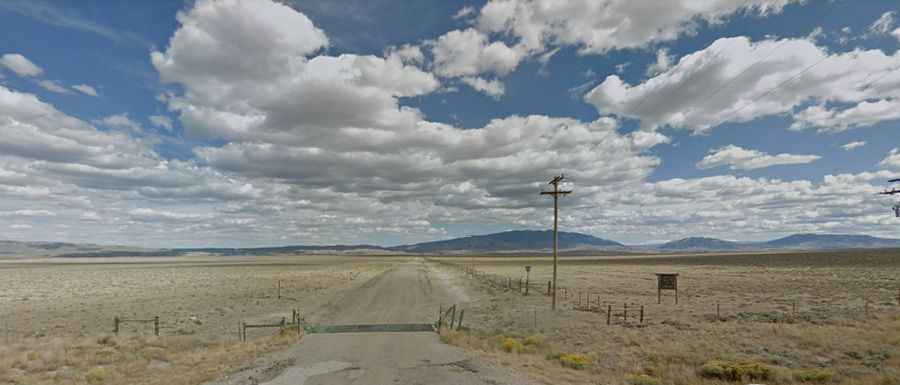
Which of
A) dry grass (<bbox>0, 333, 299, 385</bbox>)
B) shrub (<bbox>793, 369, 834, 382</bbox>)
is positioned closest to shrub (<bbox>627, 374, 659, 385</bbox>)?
shrub (<bbox>793, 369, 834, 382</bbox>)

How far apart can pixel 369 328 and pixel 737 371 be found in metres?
17.5

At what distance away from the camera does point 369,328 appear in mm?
26734

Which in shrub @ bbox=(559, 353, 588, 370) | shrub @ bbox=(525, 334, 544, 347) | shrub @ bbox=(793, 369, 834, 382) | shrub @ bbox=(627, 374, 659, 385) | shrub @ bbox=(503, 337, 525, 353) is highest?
shrub @ bbox=(793, 369, 834, 382)

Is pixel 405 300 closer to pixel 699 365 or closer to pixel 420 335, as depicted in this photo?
A: pixel 420 335

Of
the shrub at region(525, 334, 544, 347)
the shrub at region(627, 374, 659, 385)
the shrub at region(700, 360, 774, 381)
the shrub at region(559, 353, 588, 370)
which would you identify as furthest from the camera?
the shrub at region(525, 334, 544, 347)

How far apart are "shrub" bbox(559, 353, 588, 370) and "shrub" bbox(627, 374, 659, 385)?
2.34 meters

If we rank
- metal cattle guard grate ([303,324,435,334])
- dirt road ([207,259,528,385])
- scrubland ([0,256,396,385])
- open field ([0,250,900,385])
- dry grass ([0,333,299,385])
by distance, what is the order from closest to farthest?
dirt road ([207,259,528,385]) → open field ([0,250,900,385]) → dry grass ([0,333,299,385]) → scrubland ([0,256,396,385]) → metal cattle guard grate ([303,324,435,334])

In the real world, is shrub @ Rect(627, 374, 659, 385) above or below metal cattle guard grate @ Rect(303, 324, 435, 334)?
above

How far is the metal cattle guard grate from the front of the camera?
85.0 feet

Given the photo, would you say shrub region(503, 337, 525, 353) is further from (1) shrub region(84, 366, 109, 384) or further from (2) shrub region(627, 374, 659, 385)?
(1) shrub region(84, 366, 109, 384)

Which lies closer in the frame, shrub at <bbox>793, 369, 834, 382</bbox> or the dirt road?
the dirt road

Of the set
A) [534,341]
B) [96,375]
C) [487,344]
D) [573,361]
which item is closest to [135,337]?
[96,375]

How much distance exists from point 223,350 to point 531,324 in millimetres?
16877

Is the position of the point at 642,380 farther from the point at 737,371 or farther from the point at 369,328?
the point at 369,328
